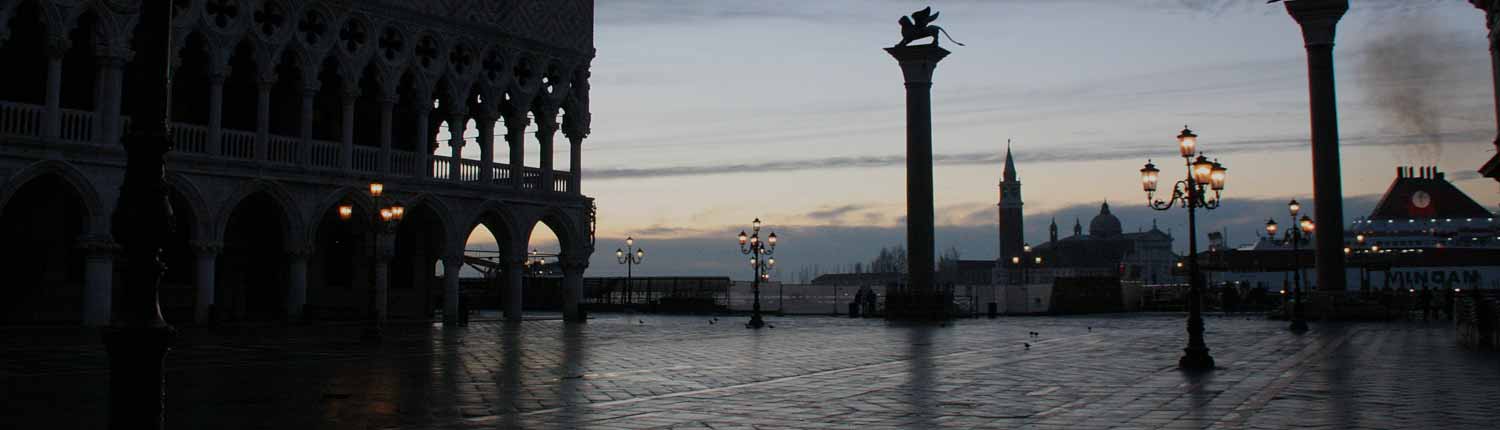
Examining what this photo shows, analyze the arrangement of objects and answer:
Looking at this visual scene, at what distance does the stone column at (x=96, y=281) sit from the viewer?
24.2 meters

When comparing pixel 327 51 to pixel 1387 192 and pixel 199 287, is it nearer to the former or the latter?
pixel 199 287

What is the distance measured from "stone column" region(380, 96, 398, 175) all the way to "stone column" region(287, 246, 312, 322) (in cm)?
302

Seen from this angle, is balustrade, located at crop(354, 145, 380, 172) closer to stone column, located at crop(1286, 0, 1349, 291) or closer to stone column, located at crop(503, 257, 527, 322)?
stone column, located at crop(503, 257, 527, 322)

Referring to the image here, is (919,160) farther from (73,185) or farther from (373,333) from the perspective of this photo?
(73,185)

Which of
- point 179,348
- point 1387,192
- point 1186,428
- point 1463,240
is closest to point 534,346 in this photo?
point 179,348

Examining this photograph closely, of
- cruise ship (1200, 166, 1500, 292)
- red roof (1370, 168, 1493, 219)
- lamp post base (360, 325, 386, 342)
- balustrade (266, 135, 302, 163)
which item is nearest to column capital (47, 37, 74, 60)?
balustrade (266, 135, 302, 163)

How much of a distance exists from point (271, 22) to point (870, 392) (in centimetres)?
2072

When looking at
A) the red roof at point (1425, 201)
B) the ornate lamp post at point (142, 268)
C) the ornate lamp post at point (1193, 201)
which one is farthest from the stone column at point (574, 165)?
the red roof at point (1425, 201)

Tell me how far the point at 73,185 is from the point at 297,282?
5.94 metres

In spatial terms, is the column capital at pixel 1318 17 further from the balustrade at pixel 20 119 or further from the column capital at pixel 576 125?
the balustrade at pixel 20 119

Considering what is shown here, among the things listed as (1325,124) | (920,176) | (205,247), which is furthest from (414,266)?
(1325,124)

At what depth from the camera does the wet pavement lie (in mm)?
10180

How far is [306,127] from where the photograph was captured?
28.6m

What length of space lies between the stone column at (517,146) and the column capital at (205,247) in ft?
29.6
